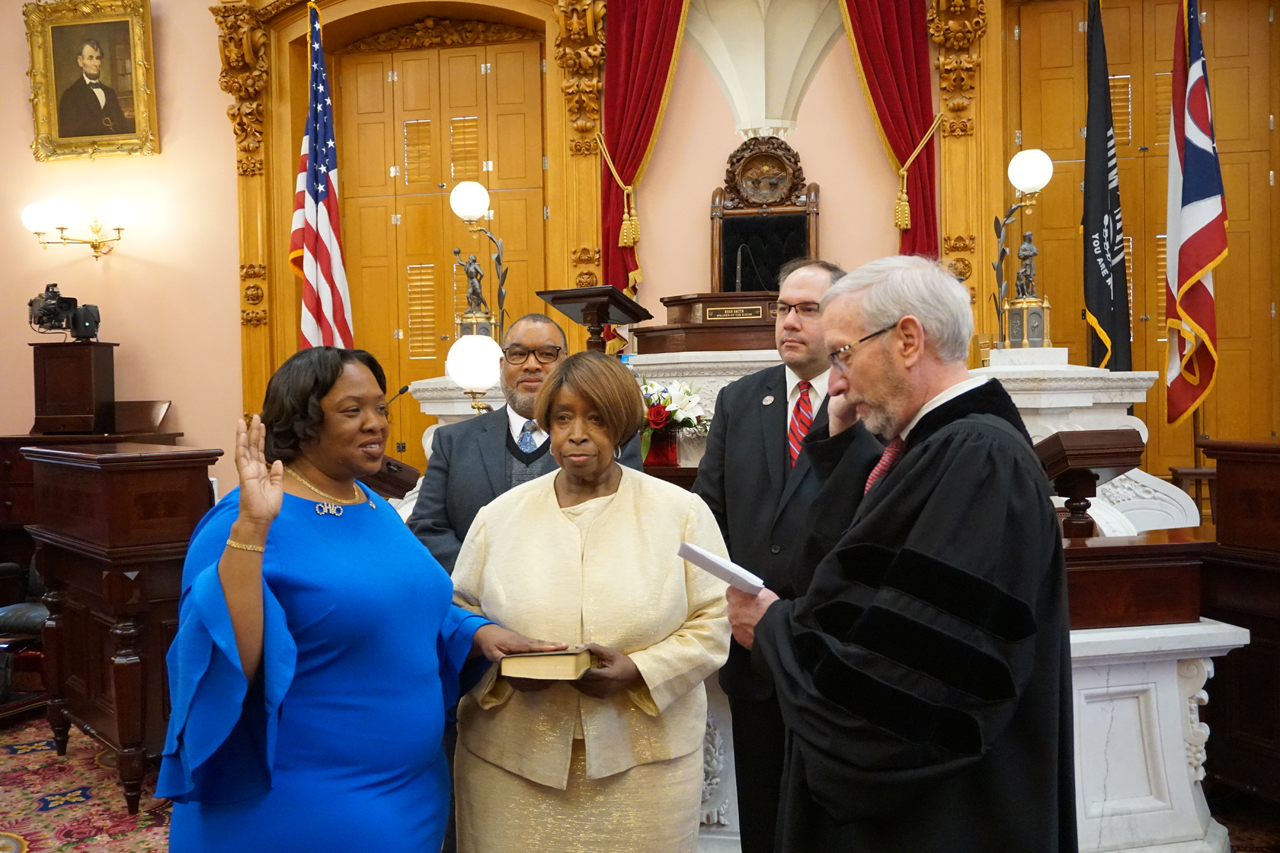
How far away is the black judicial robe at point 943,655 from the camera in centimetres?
139

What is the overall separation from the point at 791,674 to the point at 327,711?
82 cm

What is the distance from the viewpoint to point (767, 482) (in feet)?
7.88

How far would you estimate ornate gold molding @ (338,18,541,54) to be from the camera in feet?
30.0

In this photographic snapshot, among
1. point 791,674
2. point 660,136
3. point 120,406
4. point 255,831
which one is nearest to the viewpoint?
point 791,674

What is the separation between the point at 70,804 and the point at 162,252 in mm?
6647

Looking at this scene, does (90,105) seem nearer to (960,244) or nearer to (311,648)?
(960,244)

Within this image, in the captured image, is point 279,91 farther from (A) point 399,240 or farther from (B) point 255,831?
(B) point 255,831

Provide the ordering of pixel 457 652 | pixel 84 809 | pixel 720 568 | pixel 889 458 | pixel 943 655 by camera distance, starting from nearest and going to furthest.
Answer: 1. pixel 943 655
2. pixel 720 568
3. pixel 889 458
4. pixel 457 652
5. pixel 84 809

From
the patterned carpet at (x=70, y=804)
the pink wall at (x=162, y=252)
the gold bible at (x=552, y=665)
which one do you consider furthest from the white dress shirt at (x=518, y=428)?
the pink wall at (x=162, y=252)

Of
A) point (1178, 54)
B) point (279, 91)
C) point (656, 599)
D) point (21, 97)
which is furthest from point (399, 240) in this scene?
point (656, 599)

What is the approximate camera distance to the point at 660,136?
28.2ft

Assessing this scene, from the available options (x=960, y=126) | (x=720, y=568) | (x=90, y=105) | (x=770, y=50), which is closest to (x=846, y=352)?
(x=720, y=568)

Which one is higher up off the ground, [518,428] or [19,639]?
[518,428]

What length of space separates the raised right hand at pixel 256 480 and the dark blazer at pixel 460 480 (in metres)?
0.83
